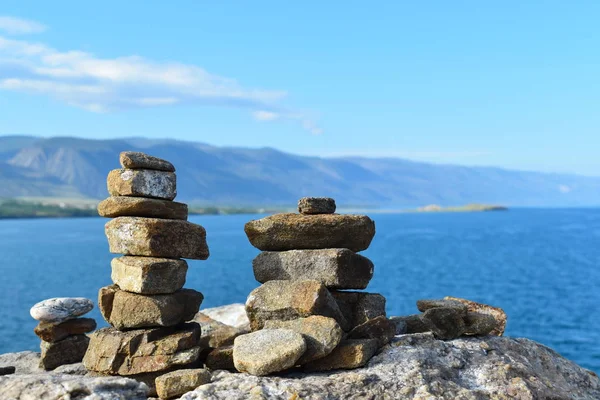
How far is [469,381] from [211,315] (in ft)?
40.3

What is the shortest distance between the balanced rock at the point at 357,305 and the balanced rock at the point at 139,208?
3.85 meters

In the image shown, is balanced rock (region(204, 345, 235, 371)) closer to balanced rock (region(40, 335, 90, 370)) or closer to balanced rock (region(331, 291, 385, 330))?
balanced rock (region(331, 291, 385, 330))

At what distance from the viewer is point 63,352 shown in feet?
54.0

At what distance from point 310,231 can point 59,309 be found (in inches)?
261

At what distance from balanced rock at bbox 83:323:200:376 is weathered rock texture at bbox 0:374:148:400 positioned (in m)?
1.61

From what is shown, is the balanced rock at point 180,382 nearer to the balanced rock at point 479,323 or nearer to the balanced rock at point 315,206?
the balanced rock at point 315,206

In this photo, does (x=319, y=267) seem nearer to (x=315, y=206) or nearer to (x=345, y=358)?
(x=315, y=206)

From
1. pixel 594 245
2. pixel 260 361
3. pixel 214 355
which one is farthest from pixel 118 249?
pixel 594 245

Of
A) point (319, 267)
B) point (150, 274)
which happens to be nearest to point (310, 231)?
point (319, 267)

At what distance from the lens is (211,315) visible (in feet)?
76.6

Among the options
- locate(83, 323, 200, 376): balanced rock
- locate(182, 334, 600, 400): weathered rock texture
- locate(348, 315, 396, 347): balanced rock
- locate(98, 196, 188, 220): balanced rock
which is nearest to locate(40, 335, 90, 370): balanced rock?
locate(83, 323, 200, 376): balanced rock

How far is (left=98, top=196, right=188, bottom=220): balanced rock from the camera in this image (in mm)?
14015

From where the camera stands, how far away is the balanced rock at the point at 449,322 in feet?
48.5

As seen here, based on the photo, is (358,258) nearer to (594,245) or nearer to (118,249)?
(118,249)
